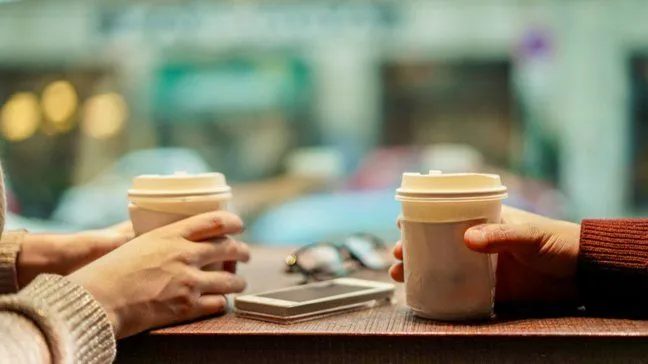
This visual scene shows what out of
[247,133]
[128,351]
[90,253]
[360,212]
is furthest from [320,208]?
[128,351]

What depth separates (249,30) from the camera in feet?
13.0

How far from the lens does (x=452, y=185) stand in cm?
87

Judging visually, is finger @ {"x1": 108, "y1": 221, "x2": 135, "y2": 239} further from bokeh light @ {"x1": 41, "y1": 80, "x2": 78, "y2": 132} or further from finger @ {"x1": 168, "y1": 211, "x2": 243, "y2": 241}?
bokeh light @ {"x1": 41, "y1": 80, "x2": 78, "y2": 132}

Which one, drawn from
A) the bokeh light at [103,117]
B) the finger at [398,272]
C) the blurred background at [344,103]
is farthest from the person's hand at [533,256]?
the bokeh light at [103,117]

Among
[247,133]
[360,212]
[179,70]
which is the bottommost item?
[360,212]

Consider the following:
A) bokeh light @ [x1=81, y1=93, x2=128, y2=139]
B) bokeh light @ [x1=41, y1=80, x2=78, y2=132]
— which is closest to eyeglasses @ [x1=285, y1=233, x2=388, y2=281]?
bokeh light @ [x1=81, y1=93, x2=128, y2=139]

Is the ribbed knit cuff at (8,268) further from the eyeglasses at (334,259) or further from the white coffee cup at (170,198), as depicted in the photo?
the eyeglasses at (334,259)

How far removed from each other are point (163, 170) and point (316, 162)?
2.28ft

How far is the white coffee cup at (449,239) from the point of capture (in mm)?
869

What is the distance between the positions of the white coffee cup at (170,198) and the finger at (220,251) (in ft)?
0.14

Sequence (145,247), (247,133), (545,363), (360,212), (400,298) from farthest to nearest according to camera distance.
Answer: (247,133) < (360,212) < (400,298) < (145,247) < (545,363)

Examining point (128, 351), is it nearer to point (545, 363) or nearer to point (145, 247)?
point (145, 247)

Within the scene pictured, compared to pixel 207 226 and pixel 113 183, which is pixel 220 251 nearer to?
pixel 207 226

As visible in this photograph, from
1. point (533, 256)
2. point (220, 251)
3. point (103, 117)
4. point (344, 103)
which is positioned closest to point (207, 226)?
point (220, 251)
